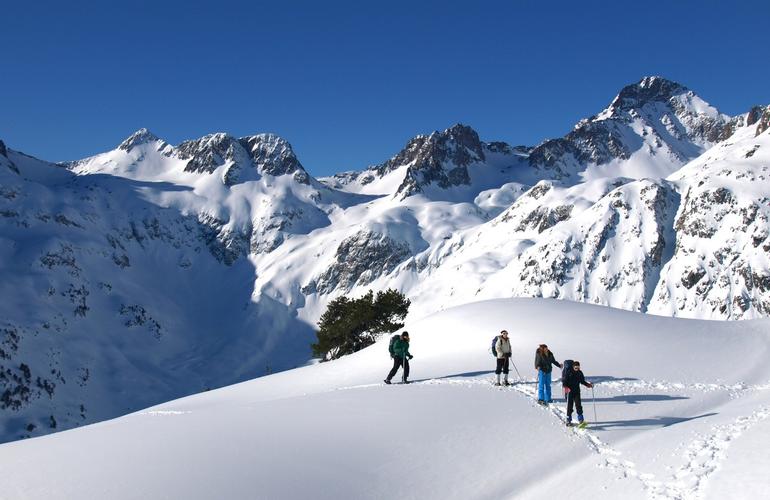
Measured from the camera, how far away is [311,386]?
31.5 metres

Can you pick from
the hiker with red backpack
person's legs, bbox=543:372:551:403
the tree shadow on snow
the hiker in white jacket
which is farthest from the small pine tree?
the hiker with red backpack

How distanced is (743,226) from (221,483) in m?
208

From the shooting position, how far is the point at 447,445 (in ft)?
56.9

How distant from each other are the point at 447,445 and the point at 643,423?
7.17m

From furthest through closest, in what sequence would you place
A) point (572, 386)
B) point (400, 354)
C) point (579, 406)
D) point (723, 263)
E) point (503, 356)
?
point (723, 263) < point (400, 354) < point (503, 356) < point (572, 386) < point (579, 406)

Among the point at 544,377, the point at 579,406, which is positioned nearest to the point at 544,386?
the point at 544,377

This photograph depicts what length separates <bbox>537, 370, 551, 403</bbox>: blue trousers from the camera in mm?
21391

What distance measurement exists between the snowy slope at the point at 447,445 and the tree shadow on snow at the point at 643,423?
0.21 ft

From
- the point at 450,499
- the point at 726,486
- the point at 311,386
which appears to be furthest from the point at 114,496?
the point at 311,386

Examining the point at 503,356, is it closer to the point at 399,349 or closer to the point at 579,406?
the point at 399,349

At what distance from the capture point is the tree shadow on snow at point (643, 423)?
1944 cm

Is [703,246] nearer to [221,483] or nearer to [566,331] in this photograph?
[566,331]

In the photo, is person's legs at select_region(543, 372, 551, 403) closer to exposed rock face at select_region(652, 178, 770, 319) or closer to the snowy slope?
the snowy slope

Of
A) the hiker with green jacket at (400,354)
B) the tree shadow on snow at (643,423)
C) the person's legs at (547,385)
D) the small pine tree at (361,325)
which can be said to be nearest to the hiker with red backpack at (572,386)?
the tree shadow on snow at (643,423)
